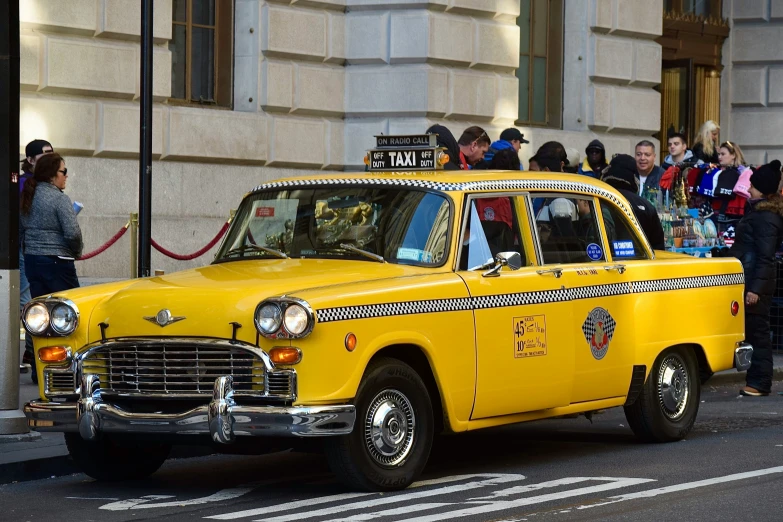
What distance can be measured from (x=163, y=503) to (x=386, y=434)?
119 centimetres

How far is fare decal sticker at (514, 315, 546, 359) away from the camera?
916cm

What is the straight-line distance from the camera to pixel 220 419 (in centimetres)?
793

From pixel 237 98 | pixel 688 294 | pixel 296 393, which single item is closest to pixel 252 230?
pixel 296 393

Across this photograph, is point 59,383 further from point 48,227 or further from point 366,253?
point 48,227

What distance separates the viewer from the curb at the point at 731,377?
14719 mm

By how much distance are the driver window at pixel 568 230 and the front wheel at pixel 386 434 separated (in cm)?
158

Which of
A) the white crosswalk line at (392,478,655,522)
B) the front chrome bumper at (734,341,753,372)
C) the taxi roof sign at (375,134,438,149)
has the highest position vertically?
the taxi roof sign at (375,134,438,149)

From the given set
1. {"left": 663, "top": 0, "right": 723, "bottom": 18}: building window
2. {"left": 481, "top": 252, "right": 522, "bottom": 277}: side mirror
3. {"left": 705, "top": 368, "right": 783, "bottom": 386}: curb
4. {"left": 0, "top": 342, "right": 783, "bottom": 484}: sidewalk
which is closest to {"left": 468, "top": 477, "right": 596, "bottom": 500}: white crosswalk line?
{"left": 481, "top": 252, "right": 522, "bottom": 277}: side mirror

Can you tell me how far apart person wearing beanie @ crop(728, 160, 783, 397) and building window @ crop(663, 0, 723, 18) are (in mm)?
12877

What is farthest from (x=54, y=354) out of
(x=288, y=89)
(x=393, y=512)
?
(x=288, y=89)

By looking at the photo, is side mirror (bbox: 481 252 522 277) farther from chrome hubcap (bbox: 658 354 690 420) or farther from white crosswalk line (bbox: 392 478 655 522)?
chrome hubcap (bbox: 658 354 690 420)

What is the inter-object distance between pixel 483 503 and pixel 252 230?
2431mm

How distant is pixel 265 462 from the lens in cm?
995

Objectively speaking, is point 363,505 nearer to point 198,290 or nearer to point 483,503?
point 483,503
